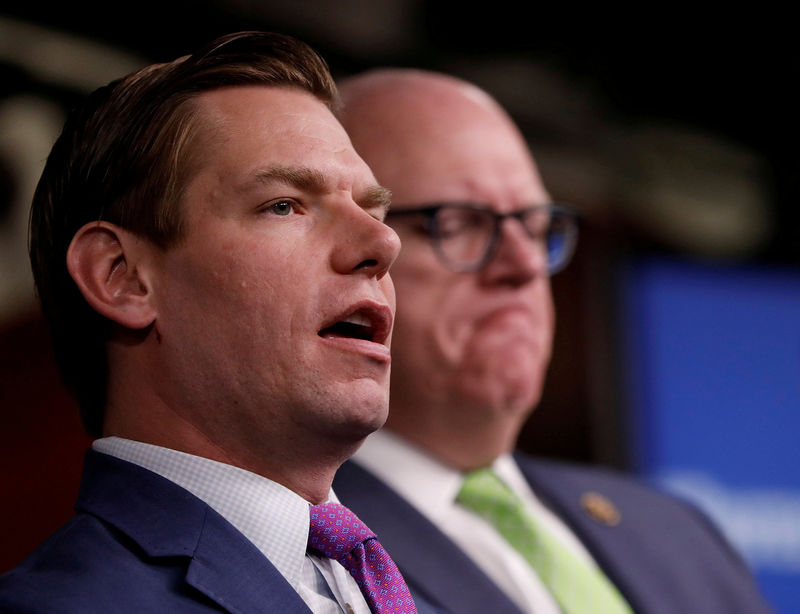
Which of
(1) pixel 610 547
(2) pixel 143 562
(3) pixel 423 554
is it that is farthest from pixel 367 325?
(1) pixel 610 547

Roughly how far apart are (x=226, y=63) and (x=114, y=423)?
374 millimetres

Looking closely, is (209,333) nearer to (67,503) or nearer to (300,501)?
(300,501)

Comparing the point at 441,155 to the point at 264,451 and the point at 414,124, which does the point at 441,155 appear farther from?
the point at 264,451

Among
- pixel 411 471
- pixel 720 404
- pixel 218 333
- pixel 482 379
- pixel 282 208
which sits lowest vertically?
pixel 720 404

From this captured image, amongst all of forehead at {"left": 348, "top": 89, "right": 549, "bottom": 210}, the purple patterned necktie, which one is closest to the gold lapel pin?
forehead at {"left": 348, "top": 89, "right": 549, "bottom": 210}

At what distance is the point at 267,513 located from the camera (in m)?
1.04

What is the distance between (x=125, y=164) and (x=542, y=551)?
868mm

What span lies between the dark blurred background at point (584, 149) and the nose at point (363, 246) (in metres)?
1.27

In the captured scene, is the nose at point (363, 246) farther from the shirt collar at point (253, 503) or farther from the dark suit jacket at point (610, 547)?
the dark suit jacket at point (610, 547)

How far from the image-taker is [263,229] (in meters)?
1.07

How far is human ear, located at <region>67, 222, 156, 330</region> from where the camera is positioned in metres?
1.08

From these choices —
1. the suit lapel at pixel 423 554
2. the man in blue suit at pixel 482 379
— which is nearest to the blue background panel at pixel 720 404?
the man in blue suit at pixel 482 379

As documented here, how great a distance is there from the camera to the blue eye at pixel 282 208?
1.08 m

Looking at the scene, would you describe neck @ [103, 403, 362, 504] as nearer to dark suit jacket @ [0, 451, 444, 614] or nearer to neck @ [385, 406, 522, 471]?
dark suit jacket @ [0, 451, 444, 614]
